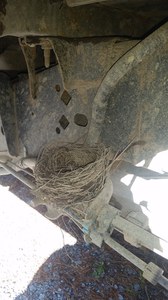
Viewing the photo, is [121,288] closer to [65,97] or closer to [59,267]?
[59,267]

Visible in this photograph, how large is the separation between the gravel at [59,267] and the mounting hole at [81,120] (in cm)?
175

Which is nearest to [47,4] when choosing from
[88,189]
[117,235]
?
[88,189]

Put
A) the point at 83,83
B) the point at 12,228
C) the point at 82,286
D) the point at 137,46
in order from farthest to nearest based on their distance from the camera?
the point at 12,228 → the point at 82,286 → the point at 83,83 → the point at 137,46

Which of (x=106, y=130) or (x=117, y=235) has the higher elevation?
(x=106, y=130)

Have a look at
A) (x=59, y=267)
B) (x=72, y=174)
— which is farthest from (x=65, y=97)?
(x=59, y=267)

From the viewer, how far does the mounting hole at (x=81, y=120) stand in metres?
2.00

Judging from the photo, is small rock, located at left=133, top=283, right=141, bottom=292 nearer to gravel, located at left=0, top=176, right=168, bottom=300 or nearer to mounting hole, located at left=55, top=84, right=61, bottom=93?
gravel, located at left=0, top=176, right=168, bottom=300

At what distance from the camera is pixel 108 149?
179 cm

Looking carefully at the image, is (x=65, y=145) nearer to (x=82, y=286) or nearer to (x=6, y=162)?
(x=6, y=162)

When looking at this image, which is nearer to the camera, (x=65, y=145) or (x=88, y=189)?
(x=88, y=189)

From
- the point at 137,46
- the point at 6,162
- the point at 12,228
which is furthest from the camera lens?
the point at 12,228

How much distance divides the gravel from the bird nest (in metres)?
1.85

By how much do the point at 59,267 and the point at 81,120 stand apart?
2224 millimetres

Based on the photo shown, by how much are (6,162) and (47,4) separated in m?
1.32
